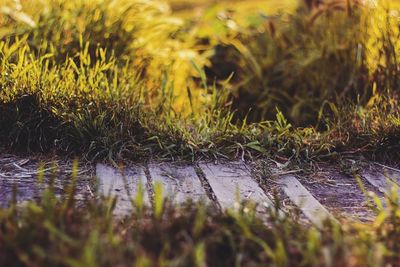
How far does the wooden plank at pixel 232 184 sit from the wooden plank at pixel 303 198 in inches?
3.9

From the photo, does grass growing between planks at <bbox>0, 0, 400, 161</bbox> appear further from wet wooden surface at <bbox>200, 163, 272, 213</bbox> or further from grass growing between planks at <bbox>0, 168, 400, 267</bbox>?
grass growing between planks at <bbox>0, 168, 400, 267</bbox>

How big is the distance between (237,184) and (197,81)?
2556 mm

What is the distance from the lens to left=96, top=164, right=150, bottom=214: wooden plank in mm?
1932

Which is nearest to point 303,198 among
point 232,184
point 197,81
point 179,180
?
point 232,184

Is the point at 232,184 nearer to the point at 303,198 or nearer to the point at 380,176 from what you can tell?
the point at 303,198


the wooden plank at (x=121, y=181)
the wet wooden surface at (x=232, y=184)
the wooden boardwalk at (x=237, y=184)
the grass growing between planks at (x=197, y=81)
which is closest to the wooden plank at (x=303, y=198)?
the wooden boardwalk at (x=237, y=184)

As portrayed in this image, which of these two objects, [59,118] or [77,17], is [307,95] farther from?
[59,118]

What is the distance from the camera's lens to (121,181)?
7.00 ft

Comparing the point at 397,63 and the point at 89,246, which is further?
the point at 397,63

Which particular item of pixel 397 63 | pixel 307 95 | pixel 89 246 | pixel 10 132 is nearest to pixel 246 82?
pixel 307 95

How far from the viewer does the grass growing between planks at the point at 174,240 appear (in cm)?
129

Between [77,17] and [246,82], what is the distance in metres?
1.02

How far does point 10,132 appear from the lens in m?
2.43

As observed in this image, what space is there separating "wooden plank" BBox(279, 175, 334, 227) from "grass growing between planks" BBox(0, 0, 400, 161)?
9.9 inches
